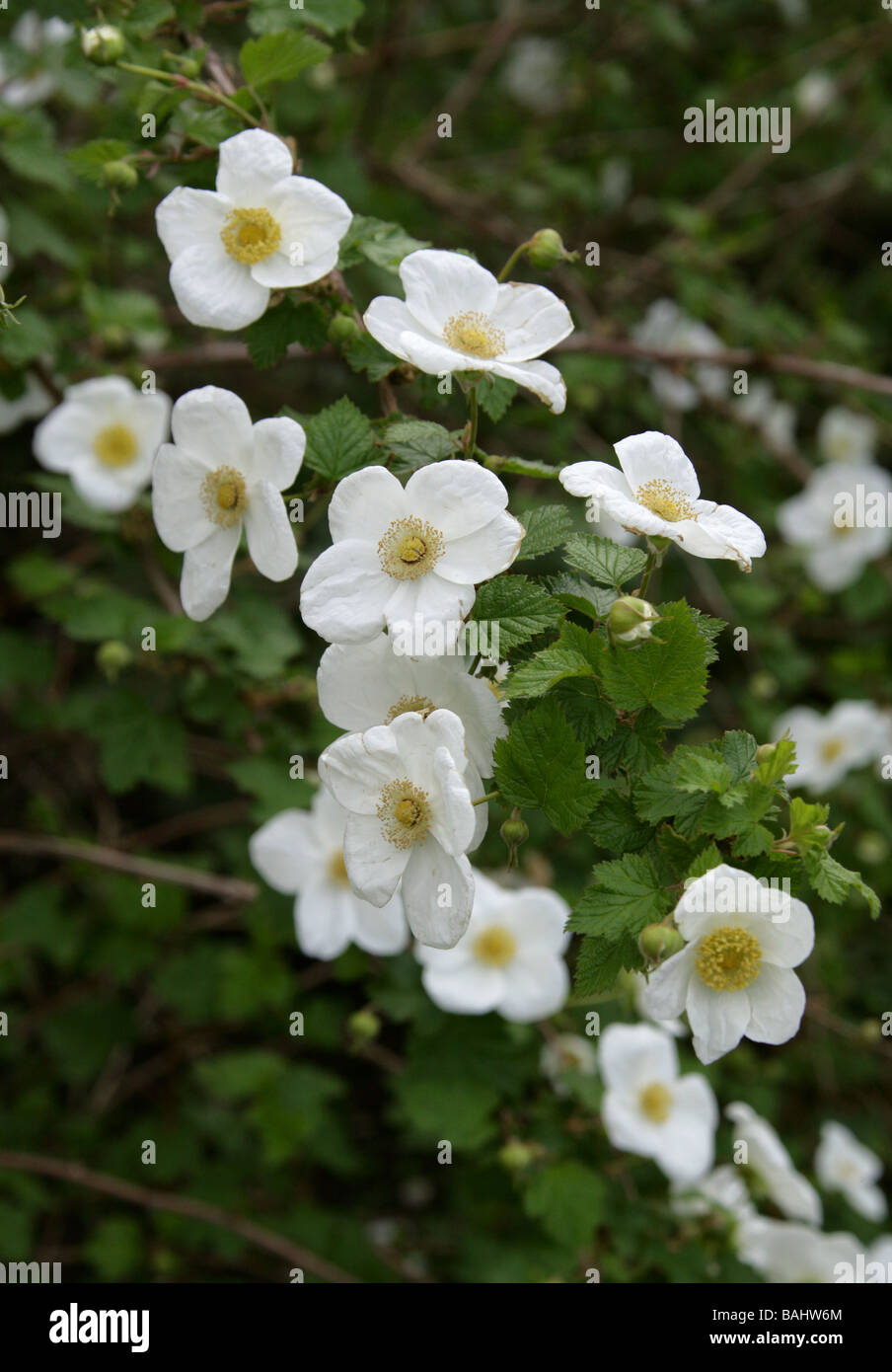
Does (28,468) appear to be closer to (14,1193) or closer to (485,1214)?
(14,1193)

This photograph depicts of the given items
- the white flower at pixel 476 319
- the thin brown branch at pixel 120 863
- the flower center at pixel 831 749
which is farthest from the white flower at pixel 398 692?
the flower center at pixel 831 749

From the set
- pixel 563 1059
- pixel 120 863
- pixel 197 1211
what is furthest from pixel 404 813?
pixel 197 1211

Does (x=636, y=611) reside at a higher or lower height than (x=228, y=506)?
lower

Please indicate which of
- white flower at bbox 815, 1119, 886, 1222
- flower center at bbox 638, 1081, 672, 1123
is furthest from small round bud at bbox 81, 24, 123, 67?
white flower at bbox 815, 1119, 886, 1222

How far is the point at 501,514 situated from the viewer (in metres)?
1.42

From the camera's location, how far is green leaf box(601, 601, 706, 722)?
4.54ft

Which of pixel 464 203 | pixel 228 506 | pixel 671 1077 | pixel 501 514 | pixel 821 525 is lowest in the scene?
pixel 671 1077

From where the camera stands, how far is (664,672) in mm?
1391

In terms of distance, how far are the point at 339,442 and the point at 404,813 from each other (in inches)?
21.6

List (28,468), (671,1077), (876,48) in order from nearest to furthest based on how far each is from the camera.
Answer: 1. (671,1077)
2. (28,468)
3. (876,48)

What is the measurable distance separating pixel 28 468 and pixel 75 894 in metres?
1.40

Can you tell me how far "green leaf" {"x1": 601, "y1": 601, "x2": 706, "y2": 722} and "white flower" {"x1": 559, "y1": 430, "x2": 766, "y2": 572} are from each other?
0.32ft

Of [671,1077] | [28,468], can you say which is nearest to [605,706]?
[671,1077]

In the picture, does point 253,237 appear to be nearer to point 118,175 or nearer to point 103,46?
point 118,175
